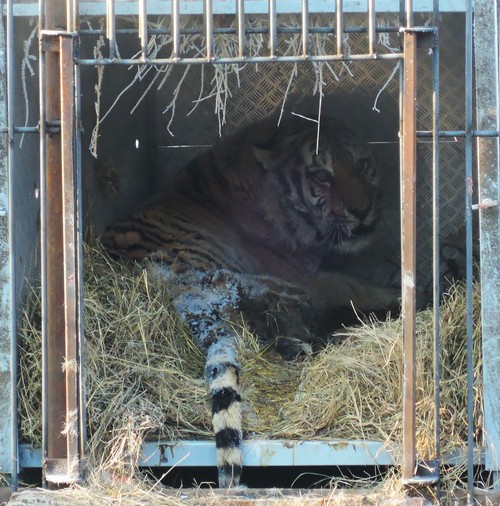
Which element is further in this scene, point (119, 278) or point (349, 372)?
point (119, 278)

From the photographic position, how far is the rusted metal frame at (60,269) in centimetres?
400

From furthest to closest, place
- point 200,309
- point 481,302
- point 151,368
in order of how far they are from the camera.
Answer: point 200,309 → point 151,368 → point 481,302

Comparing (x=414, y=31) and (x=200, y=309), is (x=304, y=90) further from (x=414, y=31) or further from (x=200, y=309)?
(x=414, y=31)

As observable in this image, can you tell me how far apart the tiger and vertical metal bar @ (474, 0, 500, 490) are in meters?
1.25

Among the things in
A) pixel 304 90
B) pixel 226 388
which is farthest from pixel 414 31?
pixel 304 90

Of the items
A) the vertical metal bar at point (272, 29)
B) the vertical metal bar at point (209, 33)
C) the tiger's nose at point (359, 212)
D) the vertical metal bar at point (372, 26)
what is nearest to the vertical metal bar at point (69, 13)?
the vertical metal bar at point (209, 33)

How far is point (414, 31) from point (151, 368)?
6.43 ft

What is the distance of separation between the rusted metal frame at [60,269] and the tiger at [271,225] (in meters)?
1.19

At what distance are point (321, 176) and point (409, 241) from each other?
226 cm

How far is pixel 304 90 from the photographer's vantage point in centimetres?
688

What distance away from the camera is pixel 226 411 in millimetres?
4406

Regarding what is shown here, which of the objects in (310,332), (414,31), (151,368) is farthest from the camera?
(310,332)

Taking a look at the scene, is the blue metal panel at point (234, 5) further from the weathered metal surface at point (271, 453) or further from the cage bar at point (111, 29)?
the weathered metal surface at point (271, 453)

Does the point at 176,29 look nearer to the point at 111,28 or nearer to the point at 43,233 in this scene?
the point at 111,28
